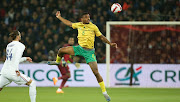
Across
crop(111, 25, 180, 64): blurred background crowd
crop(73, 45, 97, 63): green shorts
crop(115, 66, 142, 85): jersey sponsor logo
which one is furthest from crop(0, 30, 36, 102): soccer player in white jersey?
crop(111, 25, 180, 64): blurred background crowd

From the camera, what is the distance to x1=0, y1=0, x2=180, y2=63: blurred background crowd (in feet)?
56.3

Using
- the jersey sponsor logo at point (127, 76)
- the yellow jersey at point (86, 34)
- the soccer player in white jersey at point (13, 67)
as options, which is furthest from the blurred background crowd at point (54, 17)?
the soccer player in white jersey at point (13, 67)

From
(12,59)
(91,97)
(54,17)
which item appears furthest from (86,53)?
(54,17)

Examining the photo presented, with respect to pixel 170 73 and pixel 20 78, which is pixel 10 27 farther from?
pixel 20 78

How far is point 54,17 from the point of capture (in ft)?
61.1

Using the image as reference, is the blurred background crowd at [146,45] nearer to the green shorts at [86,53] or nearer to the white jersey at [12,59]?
the green shorts at [86,53]

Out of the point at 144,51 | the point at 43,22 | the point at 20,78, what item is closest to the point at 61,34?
the point at 43,22

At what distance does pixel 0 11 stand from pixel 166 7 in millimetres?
7734

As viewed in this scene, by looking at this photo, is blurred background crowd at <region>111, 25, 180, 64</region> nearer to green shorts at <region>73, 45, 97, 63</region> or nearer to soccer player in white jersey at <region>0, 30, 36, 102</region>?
green shorts at <region>73, 45, 97, 63</region>

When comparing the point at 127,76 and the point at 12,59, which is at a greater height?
the point at 12,59

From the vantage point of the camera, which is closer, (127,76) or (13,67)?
(13,67)

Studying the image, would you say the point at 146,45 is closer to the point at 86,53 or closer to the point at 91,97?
the point at 91,97

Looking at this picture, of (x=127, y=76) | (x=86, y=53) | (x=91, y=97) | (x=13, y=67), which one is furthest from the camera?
(x=127, y=76)

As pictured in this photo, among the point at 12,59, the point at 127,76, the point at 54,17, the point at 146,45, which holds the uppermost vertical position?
the point at 54,17
